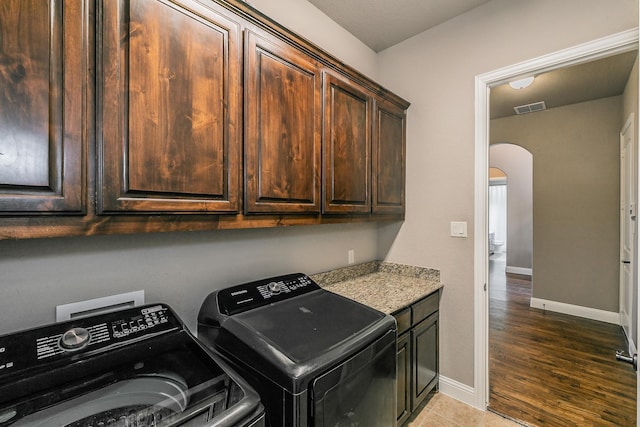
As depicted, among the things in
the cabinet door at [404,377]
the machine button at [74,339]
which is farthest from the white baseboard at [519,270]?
the machine button at [74,339]

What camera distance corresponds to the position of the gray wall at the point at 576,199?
12.2ft

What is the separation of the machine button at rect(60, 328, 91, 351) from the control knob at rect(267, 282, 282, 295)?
74 centimetres

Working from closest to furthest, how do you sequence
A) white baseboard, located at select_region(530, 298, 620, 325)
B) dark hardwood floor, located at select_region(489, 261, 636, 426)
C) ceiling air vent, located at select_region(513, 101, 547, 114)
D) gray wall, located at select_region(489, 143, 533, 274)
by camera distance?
dark hardwood floor, located at select_region(489, 261, 636, 426)
white baseboard, located at select_region(530, 298, 620, 325)
ceiling air vent, located at select_region(513, 101, 547, 114)
gray wall, located at select_region(489, 143, 533, 274)

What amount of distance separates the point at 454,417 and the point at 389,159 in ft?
6.09

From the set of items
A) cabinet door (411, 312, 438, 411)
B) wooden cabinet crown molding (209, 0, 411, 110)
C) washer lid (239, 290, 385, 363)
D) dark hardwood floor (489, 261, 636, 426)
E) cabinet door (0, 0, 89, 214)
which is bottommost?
dark hardwood floor (489, 261, 636, 426)

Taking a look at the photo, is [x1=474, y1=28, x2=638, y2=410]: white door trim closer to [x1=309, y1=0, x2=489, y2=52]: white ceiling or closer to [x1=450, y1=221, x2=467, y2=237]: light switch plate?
[x1=450, y1=221, x2=467, y2=237]: light switch plate

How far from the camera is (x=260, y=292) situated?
4.75ft

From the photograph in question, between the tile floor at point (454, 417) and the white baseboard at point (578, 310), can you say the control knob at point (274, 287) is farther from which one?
the white baseboard at point (578, 310)

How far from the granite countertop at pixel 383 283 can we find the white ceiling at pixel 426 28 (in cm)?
192

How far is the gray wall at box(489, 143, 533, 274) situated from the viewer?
19.4 feet

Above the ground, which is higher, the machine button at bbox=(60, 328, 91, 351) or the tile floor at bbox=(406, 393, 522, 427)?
the machine button at bbox=(60, 328, 91, 351)

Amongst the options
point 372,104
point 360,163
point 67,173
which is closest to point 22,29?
point 67,173

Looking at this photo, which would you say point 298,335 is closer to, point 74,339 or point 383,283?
point 74,339

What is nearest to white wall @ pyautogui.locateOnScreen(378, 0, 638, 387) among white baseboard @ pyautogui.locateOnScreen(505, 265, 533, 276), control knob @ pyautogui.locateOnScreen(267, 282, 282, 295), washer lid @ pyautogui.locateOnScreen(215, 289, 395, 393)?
washer lid @ pyautogui.locateOnScreen(215, 289, 395, 393)
